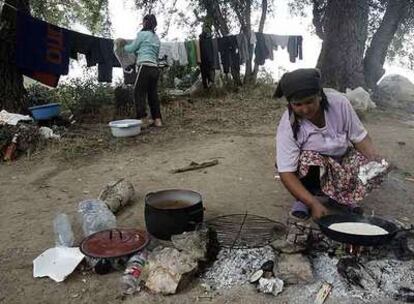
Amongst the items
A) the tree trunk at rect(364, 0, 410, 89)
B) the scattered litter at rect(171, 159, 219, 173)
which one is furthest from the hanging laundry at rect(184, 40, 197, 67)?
the scattered litter at rect(171, 159, 219, 173)

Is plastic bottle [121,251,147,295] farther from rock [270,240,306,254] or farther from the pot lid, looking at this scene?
rock [270,240,306,254]

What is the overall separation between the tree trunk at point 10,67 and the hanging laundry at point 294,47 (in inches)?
242

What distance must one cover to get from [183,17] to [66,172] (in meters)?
7.00

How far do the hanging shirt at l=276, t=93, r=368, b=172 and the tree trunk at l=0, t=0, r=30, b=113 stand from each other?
4649 mm

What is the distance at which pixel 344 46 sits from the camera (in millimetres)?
7766

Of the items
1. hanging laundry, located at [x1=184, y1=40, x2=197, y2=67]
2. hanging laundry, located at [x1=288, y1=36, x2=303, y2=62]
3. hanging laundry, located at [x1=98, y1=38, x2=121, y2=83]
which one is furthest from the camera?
hanging laundry, located at [x1=288, y1=36, x2=303, y2=62]

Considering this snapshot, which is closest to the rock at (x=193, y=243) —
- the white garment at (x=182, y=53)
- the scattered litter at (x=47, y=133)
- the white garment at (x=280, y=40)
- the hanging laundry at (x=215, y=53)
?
the scattered litter at (x=47, y=133)

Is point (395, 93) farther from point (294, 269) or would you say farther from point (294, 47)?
point (294, 269)

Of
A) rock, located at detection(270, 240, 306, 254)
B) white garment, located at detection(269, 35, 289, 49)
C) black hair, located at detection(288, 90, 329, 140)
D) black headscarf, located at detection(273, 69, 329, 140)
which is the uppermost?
white garment, located at detection(269, 35, 289, 49)

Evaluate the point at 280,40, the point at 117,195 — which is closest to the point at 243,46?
the point at 280,40

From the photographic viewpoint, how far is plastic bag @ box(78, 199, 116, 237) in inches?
117

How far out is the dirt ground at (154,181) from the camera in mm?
2439

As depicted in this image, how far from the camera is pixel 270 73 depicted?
10.9m

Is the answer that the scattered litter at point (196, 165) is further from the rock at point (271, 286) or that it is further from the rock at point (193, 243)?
the rock at point (271, 286)
